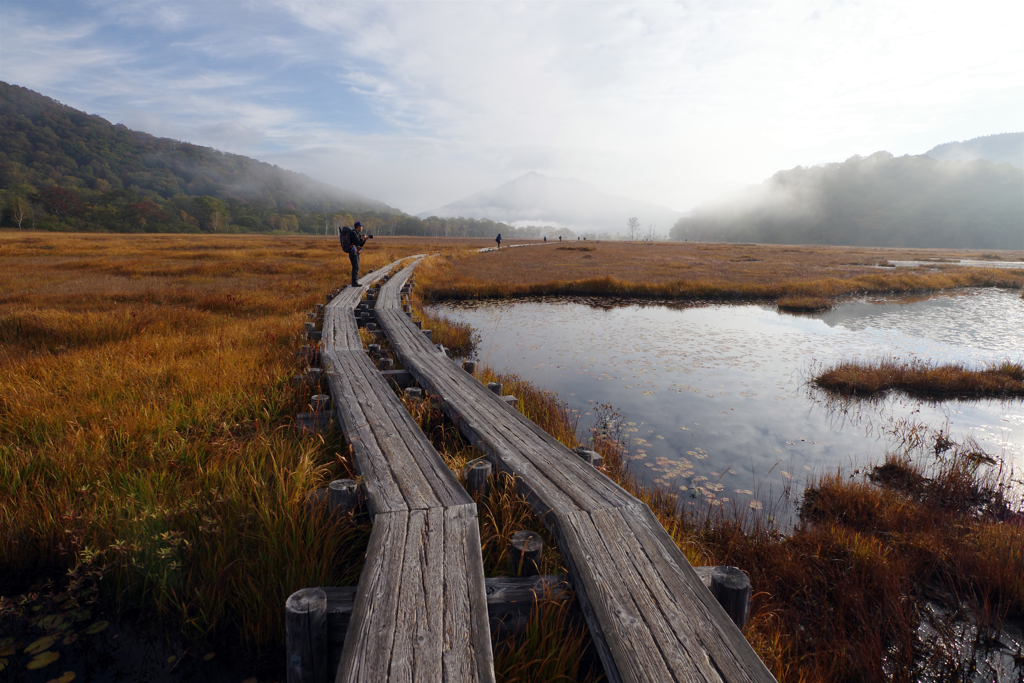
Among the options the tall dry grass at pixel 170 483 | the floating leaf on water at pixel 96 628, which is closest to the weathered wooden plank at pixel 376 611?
the tall dry grass at pixel 170 483

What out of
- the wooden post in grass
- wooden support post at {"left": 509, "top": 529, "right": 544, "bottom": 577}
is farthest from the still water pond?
the wooden post in grass

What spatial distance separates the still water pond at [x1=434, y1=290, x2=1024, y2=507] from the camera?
240 inches

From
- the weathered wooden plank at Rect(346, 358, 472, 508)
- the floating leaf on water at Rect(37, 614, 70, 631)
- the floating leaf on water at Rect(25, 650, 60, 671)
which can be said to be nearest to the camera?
the floating leaf on water at Rect(25, 650, 60, 671)

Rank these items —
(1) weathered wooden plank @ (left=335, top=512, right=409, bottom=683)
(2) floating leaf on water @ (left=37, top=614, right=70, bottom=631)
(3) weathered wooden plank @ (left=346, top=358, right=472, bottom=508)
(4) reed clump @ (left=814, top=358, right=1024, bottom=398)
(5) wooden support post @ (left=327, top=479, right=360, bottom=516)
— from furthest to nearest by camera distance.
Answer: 1. (4) reed clump @ (left=814, top=358, right=1024, bottom=398)
2. (3) weathered wooden plank @ (left=346, top=358, right=472, bottom=508)
3. (5) wooden support post @ (left=327, top=479, right=360, bottom=516)
4. (2) floating leaf on water @ (left=37, top=614, right=70, bottom=631)
5. (1) weathered wooden plank @ (left=335, top=512, right=409, bottom=683)

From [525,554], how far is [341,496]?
1.31 meters

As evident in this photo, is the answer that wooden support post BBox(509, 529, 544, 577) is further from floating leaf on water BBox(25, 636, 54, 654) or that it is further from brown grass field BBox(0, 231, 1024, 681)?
floating leaf on water BBox(25, 636, 54, 654)

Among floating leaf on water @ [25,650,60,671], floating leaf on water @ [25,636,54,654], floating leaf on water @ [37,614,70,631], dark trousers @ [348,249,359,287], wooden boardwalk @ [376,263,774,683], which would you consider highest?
dark trousers @ [348,249,359,287]

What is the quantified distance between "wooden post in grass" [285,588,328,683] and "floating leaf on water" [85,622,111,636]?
4.47 feet

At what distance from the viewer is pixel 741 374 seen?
9.66 metres

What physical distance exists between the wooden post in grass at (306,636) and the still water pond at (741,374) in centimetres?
433

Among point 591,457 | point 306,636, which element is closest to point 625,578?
point 591,457

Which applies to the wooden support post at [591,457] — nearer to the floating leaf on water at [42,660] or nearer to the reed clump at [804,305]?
the floating leaf on water at [42,660]

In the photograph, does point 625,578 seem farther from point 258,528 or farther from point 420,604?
point 258,528

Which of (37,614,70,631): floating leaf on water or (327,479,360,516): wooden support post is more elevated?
(327,479,360,516): wooden support post
